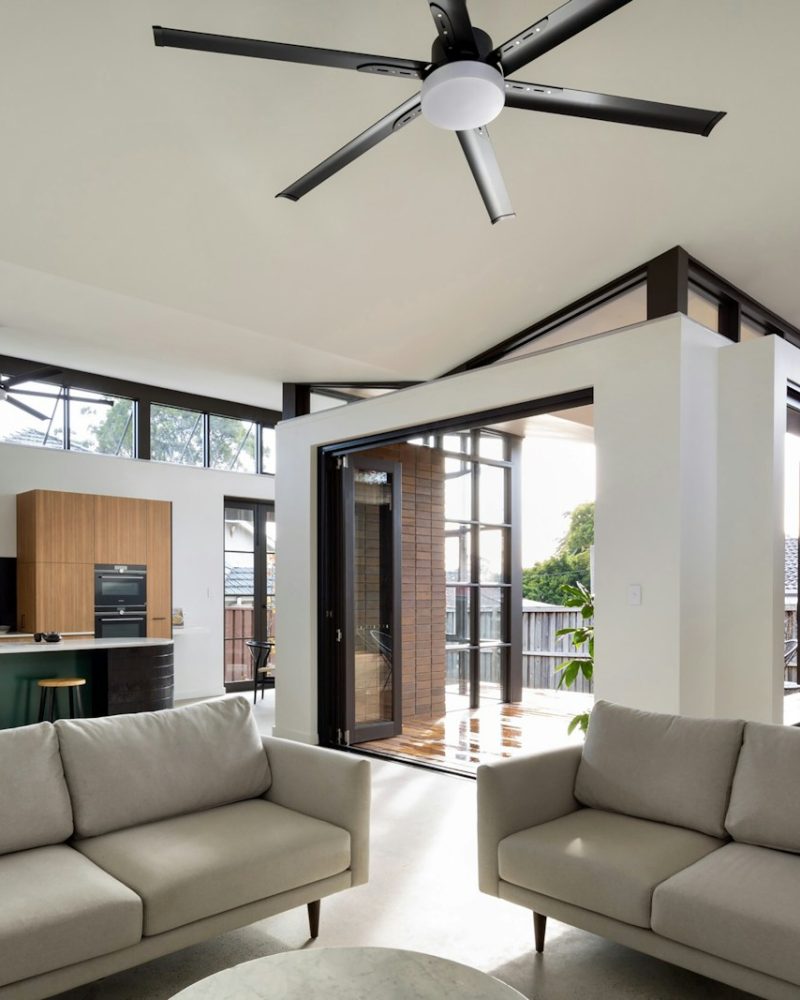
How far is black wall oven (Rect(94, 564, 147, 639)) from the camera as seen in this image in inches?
294

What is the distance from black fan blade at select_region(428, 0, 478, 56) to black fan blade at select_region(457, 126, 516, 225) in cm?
36

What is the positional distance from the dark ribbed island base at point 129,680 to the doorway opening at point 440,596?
4.42ft

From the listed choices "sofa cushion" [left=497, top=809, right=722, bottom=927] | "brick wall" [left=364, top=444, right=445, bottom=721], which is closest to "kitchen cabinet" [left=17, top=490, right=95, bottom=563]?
"brick wall" [left=364, top=444, right=445, bottom=721]

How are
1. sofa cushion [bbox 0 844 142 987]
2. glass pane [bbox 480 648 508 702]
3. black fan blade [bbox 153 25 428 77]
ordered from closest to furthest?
sofa cushion [bbox 0 844 142 987] < black fan blade [bbox 153 25 428 77] < glass pane [bbox 480 648 508 702]

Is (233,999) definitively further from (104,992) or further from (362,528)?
(362,528)

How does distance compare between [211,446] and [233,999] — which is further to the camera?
[211,446]

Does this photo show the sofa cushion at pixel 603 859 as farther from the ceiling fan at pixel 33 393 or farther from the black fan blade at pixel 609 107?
the ceiling fan at pixel 33 393

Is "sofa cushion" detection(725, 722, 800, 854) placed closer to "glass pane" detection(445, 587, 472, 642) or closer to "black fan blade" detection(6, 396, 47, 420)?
"glass pane" detection(445, 587, 472, 642)

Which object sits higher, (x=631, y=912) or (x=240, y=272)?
(x=240, y=272)

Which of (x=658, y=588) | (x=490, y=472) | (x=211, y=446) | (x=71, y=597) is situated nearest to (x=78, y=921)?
(x=658, y=588)

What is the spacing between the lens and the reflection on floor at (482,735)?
18.9 feet

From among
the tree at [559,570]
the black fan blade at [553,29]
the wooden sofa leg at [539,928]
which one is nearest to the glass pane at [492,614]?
the tree at [559,570]

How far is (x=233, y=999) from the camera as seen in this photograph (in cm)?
176

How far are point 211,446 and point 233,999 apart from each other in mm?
7483
